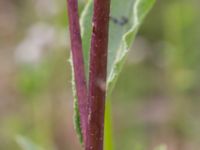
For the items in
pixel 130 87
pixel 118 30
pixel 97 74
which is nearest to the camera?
pixel 97 74

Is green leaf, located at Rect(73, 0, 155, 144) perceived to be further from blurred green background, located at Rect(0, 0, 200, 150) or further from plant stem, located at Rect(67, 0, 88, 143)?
blurred green background, located at Rect(0, 0, 200, 150)

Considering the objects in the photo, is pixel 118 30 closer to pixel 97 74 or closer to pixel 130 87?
pixel 97 74

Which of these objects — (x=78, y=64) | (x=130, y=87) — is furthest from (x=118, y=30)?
(x=130, y=87)

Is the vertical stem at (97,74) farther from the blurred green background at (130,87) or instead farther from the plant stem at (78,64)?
the blurred green background at (130,87)

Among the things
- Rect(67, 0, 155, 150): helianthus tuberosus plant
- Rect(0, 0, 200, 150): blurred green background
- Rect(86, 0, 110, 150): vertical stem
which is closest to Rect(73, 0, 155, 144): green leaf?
Rect(67, 0, 155, 150): helianthus tuberosus plant

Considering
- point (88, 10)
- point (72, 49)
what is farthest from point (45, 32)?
point (72, 49)

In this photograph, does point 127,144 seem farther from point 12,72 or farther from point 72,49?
point 72,49

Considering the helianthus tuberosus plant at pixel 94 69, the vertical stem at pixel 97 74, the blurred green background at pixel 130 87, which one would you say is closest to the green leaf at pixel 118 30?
the helianthus tuberosus plant at pixel 94 69
